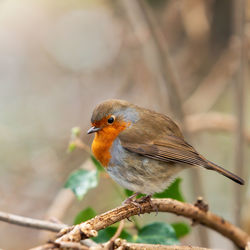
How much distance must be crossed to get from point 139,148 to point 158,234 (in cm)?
49

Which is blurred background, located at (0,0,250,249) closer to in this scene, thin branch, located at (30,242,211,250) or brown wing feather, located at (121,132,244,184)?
brown wing feather, located at (121,132,244,184)

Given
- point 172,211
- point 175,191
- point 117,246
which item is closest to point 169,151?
point 175,191

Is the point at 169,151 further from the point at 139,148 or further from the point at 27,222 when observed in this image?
the point at 27,222

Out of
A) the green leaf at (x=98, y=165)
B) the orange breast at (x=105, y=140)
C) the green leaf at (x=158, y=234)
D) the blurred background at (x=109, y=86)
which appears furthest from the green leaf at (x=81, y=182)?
the blurred background at (x=109, y=86)

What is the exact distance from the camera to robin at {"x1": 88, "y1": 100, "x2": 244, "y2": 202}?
1.97 meters

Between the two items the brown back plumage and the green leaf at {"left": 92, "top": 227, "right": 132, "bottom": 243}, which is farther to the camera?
the brown back plumage

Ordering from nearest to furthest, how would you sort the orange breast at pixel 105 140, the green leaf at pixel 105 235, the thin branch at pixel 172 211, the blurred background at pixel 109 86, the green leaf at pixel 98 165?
the thin branch at pixel 172 211 < the green leaf at pixel 105 235 < the green leaf at pixel 98 165 < the orange breast at pixel 105 140 < the blurred background at pixel 109 86

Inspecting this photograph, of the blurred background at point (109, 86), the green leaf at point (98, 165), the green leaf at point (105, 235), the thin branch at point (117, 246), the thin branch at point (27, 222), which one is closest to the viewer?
the thin branch at point (117, 246)

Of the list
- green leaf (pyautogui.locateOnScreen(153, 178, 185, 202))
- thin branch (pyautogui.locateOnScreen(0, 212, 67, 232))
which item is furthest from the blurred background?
thin branch (pyautogui.locateOnScreen(0, 212, 67, 232))

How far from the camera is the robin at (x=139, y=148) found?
1.97m

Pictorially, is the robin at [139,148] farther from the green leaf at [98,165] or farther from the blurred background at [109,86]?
the blurred background at [109,86]

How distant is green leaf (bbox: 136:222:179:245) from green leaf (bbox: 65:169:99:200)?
0.98 feet

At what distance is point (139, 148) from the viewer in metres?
2.07

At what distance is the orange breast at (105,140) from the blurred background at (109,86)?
0.77 metres
